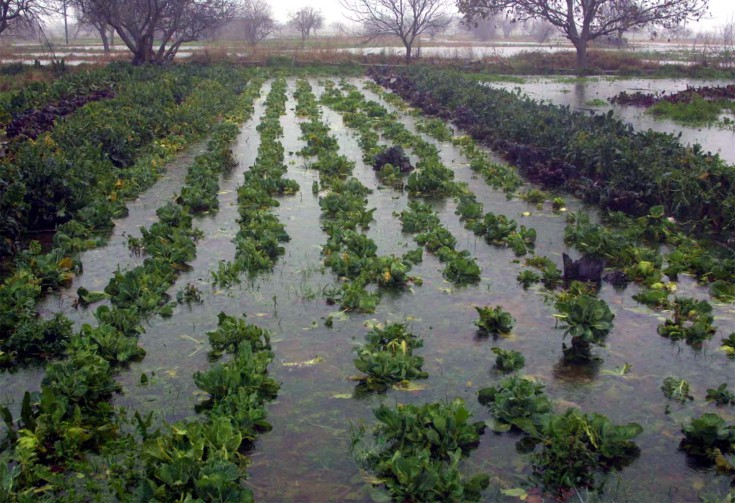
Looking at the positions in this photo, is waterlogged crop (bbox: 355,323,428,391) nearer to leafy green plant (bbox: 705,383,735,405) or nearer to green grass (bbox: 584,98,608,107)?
leafy green plant (bbox: 705,383,735,405)

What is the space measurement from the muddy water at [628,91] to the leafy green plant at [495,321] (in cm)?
934

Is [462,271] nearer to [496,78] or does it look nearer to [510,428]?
[510,428]

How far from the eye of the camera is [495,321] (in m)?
6.09

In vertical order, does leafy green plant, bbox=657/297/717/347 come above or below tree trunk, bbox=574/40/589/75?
below

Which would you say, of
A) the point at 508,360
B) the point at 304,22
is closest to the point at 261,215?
the point at 508,360

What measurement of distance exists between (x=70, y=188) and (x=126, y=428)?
5.83 metres

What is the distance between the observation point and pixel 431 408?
178 inches

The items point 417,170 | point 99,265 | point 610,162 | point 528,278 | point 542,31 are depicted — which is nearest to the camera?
point 528,278

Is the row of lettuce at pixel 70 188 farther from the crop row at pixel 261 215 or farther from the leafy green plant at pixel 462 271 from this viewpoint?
the leafy green plant at pixel 462 271

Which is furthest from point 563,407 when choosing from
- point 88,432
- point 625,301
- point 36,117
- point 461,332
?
point 36,117

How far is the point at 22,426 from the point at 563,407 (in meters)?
3.66

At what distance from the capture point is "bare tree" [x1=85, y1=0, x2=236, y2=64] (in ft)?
109

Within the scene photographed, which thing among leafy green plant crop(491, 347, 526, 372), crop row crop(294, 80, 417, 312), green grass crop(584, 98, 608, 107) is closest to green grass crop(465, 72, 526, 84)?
green grass crop(584, 98, 608, 107)

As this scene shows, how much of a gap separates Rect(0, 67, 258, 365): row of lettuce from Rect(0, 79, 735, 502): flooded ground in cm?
38
